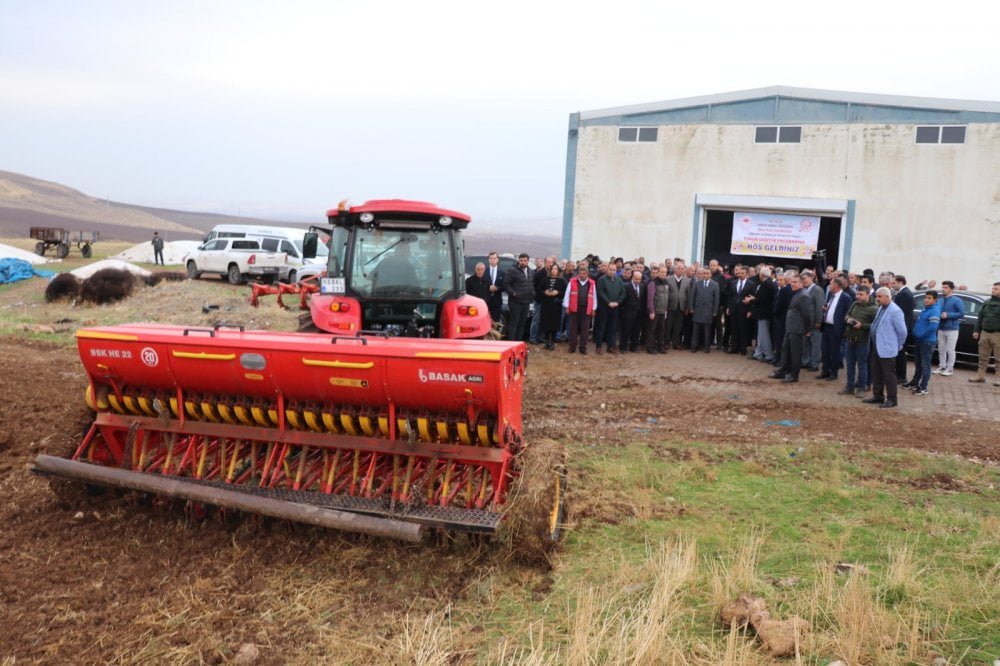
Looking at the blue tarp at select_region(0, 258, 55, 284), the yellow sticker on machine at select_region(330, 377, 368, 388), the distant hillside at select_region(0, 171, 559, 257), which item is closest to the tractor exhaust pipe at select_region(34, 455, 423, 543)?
the yellow sticker on machine at select_region(330, 377, 368, 388)

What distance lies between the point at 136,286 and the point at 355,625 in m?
19.4

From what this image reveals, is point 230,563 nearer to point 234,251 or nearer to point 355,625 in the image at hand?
point 355,625

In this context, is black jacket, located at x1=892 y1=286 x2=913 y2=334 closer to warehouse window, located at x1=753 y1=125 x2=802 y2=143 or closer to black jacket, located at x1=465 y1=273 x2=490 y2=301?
black jacket, located at x1=465 y1=273 x2=490 y2=301

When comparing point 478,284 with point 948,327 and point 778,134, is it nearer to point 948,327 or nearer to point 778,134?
point 948,327

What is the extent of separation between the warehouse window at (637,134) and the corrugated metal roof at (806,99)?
42 cm

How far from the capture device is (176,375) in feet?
18.7

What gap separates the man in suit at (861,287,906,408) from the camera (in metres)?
10.1

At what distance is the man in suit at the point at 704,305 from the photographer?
1468cm

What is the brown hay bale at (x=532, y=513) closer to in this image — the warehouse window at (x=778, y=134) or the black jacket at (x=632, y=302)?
the black jacket at (x=632, y=302)

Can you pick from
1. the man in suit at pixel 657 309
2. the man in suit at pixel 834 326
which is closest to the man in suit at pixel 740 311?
the man in suit at pixel 657 309

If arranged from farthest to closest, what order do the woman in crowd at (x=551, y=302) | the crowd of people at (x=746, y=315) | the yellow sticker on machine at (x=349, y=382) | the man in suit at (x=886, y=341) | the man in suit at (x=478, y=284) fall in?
the woman in crowd at (x=551, y=302) < the man in suit at (x=478, y=284) < the crowd of people at (x=746, y=315) < the man in suit at (x=886, y=341) < the yellow sticker on machine at (x=349, y=382)

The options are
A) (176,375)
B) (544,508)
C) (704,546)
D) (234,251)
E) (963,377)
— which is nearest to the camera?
(544,508)

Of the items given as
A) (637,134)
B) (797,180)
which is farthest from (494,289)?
(797,180)

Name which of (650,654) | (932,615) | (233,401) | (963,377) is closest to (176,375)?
(233,401)
